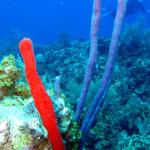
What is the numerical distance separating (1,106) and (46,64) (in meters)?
8.76

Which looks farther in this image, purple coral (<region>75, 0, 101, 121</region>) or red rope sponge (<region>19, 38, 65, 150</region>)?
purple coral (<region>75, 0, 101, 121</region>)

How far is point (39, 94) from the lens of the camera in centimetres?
263

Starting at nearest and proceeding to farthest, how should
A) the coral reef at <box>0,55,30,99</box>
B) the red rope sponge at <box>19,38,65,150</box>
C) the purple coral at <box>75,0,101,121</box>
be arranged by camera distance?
the red rope sponge at <box>19,38,65,150</box> → the coral reef at <box>0,55,30,99</box> → the purple coral at <box>75,0,101,121</box>

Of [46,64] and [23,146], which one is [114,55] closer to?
[23,146]

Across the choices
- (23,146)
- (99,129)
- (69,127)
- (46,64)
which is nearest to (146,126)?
(99,129)

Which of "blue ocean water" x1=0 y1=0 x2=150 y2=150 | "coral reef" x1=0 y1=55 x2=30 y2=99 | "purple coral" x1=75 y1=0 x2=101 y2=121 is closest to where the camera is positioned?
"blue ocean water" x1=0 y1=0 x2=150 y2=150

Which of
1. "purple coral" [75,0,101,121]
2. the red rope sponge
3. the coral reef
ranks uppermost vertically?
"purple coral" [75,0,101,121]

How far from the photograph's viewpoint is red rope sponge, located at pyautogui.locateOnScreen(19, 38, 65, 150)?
2.49m

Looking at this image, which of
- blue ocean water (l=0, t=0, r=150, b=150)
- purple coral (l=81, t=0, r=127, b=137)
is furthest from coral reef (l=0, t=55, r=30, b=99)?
purple coral (l=81, t=0, r=127, b=137)

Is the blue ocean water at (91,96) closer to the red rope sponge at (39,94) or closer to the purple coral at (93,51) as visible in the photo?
the red rope sponge at (39,94)

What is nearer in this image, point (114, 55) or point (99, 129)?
point (114, 55)

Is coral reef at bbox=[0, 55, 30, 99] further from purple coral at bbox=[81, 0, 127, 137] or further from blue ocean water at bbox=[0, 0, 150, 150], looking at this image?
purple coral at bbox=[81, 0, 127, 137]

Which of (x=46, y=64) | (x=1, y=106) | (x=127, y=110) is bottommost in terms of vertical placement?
(x=1, y=106)

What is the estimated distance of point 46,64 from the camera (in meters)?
11.4
